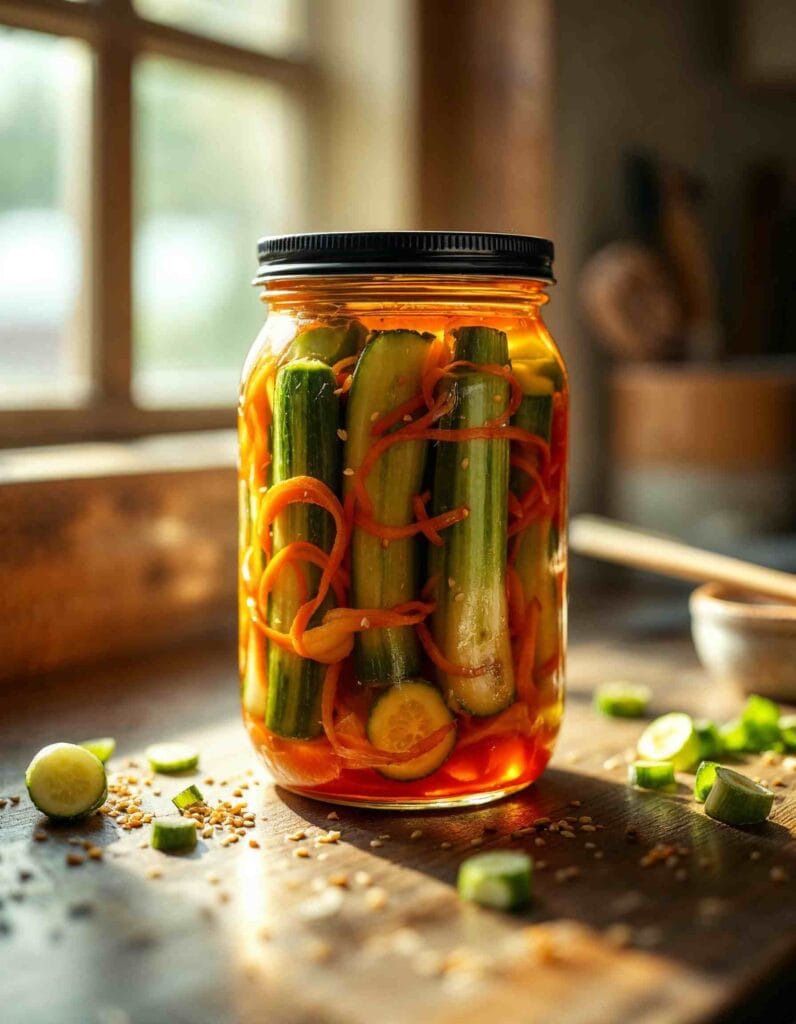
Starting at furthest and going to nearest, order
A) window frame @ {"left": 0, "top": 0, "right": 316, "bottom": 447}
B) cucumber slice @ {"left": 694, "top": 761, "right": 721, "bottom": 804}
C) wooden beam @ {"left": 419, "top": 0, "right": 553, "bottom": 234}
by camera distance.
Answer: wooden beam @ {"left": 419, "top": 0, "right": 553, "bottom": 234} < window frame @ {"left": 0, "top": 0, "right": 316, "bottom": 447} < cucumber slice @ {"left": 694, "top": 761, "right": 721, "bottom": 804}

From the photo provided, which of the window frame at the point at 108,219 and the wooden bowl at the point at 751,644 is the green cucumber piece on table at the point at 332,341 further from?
the window frame at the point at 108,219

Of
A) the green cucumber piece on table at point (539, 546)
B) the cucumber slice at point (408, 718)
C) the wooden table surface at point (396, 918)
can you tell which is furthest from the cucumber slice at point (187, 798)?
the green cucumber piece on table at point (539, 546)

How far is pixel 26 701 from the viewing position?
1327 mm

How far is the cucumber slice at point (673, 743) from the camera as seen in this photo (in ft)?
3.67

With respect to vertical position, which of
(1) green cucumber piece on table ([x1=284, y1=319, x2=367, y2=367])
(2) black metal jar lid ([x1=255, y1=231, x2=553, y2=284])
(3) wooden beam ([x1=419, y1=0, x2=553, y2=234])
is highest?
(3) wooden beam ([x1=419, y1=0, x2=553, y2=234])

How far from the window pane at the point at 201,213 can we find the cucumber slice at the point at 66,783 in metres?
0.96

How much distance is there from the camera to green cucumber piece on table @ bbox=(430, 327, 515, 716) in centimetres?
93

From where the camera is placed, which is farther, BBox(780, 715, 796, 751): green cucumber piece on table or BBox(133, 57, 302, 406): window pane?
BBox(133, 57, 302, 406): window pane

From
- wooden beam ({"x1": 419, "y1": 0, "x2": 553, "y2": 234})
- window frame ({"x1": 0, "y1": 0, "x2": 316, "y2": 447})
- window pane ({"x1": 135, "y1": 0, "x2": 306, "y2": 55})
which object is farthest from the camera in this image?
wooden beam ({"x1": 419, "y1": 0, "x2": 553, "y2": 234})

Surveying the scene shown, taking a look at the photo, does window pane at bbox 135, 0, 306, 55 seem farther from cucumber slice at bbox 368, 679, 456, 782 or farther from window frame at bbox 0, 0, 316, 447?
cucumber slice at bbox 368, 679, 456, 782

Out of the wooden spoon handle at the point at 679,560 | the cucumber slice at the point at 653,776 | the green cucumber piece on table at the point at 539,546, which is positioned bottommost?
the cucumber slice at the point at 653,776

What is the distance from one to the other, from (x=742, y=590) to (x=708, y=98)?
142cm

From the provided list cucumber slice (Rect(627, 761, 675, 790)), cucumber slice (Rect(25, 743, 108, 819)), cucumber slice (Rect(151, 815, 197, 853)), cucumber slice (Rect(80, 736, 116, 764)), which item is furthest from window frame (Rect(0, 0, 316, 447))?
cucumber slice (Rect(627, 761, 675, 790))

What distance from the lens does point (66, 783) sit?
959 mm
